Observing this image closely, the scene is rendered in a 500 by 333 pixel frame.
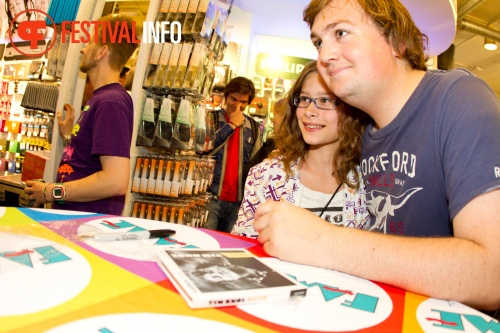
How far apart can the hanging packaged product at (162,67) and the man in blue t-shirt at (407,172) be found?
1325mm

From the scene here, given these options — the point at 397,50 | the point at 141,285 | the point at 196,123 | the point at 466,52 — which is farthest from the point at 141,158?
the point at 466,52

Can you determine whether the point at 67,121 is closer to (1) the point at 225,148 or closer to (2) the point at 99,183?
(2) the point at 99,183

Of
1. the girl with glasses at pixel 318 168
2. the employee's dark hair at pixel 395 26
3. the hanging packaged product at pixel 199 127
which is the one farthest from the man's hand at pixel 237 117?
the employee's dark hair at pixel 395 26

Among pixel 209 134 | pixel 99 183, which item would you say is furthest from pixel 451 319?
pixel 209 134

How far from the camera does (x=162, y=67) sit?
8.44 feet

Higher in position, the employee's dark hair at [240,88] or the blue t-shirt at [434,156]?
the employee's dark hair at [240,88]

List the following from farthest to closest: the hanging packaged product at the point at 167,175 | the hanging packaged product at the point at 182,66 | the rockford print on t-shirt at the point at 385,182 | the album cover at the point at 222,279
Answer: the hanging packaged product at the point at 167,175 < the hanging packaged product at the point at 182,66 < the rockford print on t-shirt at the point at 385,182 < the album cover at the point at 222,279

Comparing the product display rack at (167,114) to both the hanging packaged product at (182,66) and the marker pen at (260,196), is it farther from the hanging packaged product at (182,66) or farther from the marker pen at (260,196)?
the marker pen at (260,196)

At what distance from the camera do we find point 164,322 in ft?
1.71

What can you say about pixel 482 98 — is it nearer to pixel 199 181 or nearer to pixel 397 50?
pixel 397 50

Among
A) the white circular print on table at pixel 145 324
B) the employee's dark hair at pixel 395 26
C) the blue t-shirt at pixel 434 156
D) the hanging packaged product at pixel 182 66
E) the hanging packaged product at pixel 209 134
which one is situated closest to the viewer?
the white circular print on table at pixel 145 324

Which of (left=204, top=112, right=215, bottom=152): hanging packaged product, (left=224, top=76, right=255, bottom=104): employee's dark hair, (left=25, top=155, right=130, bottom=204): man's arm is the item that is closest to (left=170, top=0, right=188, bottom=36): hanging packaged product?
(left=204, top=112, right=215, bottom=152): hanging packaged product

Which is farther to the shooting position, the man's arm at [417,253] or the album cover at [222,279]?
the man's arm at [417,253]

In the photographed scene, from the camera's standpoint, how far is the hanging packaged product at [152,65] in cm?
259
